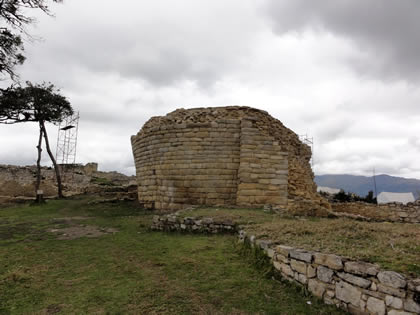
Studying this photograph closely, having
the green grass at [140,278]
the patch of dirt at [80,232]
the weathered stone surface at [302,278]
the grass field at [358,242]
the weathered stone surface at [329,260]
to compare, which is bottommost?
the patch of dirt at [80,232]

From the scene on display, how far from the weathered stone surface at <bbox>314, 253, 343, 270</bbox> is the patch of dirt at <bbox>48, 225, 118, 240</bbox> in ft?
21.1

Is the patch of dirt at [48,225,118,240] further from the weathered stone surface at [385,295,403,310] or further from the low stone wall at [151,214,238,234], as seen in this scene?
the weathered stone surface at [385,295,403,310]

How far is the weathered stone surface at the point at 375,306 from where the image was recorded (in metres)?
2.82

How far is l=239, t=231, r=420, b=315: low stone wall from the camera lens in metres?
2.68

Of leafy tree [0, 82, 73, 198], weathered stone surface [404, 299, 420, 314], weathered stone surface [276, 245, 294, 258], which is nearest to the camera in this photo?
weathered stone surface [404, 299, 420, 314]

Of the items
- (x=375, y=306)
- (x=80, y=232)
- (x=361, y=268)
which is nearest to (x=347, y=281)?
(x=361, y=268)

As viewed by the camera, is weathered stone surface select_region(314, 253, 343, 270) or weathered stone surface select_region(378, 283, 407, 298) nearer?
weathered stone surface select_region(378, 283, 407, 298)

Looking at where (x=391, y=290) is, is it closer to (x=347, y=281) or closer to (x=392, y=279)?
(x=392, y=279)

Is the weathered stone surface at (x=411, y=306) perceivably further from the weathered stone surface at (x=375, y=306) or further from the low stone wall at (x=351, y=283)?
the weathered stone surface at (x=375, y=306)

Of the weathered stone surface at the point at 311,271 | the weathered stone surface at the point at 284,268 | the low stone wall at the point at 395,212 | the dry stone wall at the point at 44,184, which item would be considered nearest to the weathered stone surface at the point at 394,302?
the weathered stone surface at the point at 311,271

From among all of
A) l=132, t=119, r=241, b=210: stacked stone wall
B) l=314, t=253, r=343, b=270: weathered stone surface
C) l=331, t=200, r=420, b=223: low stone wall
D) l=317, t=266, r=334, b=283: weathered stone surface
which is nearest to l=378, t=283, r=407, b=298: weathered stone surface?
l=314, t=253, r=343, b=270: weathered stone surface

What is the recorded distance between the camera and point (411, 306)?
260 centimetres

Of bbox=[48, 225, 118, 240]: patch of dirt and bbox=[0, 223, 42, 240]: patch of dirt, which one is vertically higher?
bbox=[48, 225, 118, 240]: patch of dirt

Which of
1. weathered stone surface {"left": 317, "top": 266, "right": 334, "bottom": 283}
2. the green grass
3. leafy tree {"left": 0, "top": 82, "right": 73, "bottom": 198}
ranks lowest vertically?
the green grass
